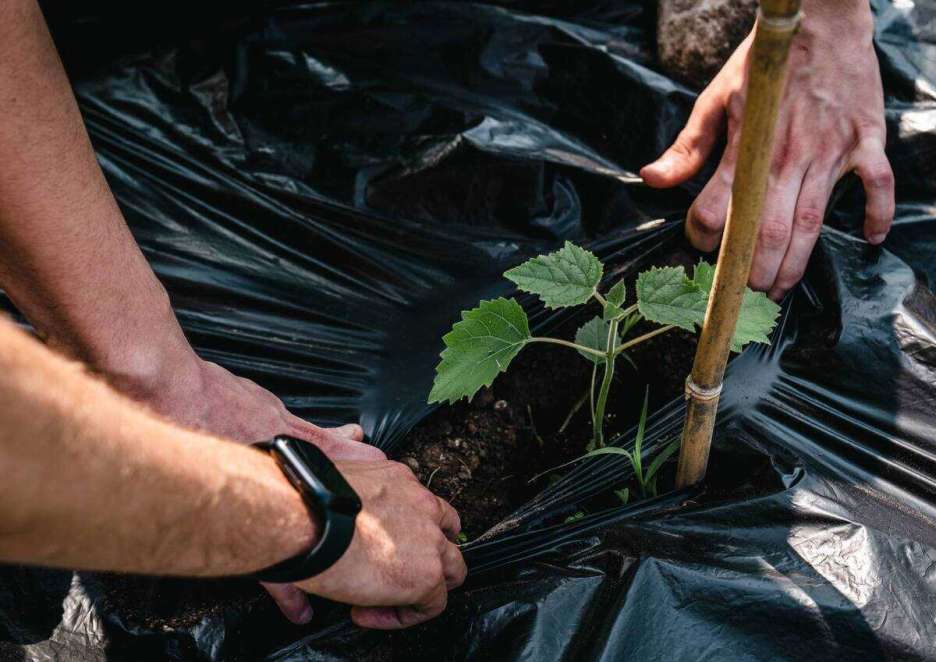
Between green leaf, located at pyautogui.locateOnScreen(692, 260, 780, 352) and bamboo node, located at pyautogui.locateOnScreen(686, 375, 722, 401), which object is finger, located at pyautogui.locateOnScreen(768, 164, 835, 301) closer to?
green leaf, located at pyautogui.locateOnScreen(692, 260, 780, 352)

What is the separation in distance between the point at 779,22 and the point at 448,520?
661 mm

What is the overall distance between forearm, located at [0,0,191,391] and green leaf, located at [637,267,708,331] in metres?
0.61

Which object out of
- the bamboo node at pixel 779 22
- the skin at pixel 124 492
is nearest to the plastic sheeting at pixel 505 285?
the skin at pixel 124 492

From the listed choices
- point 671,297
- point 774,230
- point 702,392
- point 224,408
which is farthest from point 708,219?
point 224,408

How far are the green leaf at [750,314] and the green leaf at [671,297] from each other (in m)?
0.02

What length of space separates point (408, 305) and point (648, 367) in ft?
1.35

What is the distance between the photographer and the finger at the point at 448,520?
38.4 inches

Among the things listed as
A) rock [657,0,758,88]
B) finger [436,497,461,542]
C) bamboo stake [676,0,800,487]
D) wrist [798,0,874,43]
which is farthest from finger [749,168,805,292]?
finger [436,497,461,542]

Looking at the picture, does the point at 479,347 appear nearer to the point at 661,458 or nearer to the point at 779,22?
the point at 661,458

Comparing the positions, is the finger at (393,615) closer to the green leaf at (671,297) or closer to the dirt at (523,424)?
the dirt at (523,424)

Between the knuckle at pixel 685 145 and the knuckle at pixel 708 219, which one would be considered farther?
the knuckle at pixel 685 145

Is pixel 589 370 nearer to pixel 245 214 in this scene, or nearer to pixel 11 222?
pixel 245 214

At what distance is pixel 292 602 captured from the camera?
93cm

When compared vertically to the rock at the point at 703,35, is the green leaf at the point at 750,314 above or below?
below
